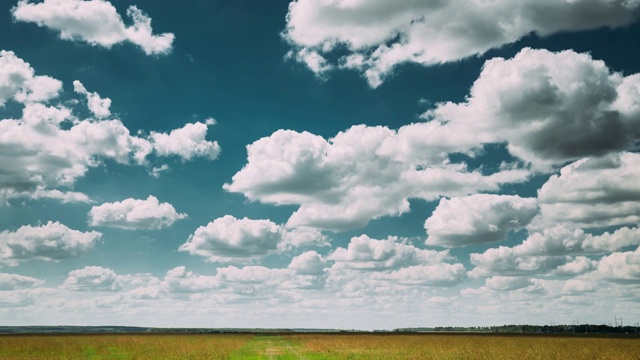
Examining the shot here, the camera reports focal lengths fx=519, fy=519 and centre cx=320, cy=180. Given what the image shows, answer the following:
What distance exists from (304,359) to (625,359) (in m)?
21.1

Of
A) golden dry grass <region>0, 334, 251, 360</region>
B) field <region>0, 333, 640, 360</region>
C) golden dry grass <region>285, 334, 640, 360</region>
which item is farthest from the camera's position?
golden dry grass <region>0, 334, 251, 360</region>

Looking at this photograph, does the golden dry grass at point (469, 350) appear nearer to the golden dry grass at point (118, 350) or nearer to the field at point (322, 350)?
the field at point (322, 350)

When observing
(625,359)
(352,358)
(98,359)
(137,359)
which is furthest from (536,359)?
(98,359)

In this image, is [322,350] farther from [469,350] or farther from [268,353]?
[469,350]

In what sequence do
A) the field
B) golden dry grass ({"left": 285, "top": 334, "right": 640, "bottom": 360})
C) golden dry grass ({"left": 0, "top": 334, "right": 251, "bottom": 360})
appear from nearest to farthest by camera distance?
golden dry grass ({"left": 285, "top": 334, "right": 640, "bottom": 360}) < the field < golden dry grass ({"left": 0, "top": 334, "right": 251, "bottom": 360})

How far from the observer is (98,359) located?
1446 inches

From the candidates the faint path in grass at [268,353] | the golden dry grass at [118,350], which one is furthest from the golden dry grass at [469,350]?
the golden dry grass at [118,350]

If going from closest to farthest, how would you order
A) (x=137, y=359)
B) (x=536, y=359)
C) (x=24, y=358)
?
(x=536, y=359), (x=137, y=359), (x=24, y=358)

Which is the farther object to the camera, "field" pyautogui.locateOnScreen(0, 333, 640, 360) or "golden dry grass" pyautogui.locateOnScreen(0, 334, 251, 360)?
"golden dry grass" pyautogui.locateOnScreen(0, 334, 251, 360)

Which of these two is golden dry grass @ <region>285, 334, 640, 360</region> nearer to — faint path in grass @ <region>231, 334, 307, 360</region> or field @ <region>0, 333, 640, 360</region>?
field @ <region>0, 333, 640, 360</region>

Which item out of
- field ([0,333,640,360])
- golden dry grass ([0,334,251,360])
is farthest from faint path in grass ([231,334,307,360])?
golden dry grass ([0,334,251,360])

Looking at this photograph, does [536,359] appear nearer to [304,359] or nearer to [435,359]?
[435,359]

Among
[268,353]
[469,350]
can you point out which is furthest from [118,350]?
[469,350]

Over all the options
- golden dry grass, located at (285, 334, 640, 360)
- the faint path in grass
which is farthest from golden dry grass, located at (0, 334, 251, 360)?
golden dry grass, located at (285, 334, 640, 360)
